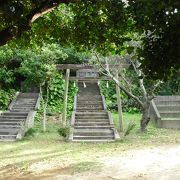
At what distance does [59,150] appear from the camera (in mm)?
12195

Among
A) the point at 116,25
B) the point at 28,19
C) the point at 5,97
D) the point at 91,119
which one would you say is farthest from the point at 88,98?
the point at 116,25

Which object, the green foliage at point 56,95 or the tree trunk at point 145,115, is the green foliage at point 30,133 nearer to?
the tree trunk at point 145,115

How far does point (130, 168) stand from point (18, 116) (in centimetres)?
1032

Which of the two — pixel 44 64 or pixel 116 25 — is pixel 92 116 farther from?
pixel 116 25

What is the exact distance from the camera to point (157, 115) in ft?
61.4

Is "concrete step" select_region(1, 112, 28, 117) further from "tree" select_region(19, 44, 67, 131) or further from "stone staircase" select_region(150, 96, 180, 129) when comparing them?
"stone staircase" select_region(150, 96, 180, 129)

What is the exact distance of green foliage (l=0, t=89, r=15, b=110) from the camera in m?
20.7

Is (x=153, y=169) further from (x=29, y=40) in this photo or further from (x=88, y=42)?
(x=29, y=40)

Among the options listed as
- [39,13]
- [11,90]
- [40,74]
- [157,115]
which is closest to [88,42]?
[39,13]

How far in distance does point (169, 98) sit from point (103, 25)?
15.9 metres

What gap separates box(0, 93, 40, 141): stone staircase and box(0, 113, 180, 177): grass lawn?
698 millimetres

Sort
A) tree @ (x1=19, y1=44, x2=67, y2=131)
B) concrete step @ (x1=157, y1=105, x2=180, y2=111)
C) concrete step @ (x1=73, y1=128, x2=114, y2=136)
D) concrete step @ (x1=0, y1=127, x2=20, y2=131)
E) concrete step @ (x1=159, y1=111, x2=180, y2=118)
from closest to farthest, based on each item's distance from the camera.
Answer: concrete step @ (x1=73, y1=128, x2=114, y2=136), concrete step @ (x1=0, y1=127, x2=20, y2=131), tree @ (x1=19, y1=44, x2=67, y2=131), concrete step @ (x1=159, y1=111, x2=180, y2=118), concrete step @ (x1=157, y1=105, x2=180, y2=111)

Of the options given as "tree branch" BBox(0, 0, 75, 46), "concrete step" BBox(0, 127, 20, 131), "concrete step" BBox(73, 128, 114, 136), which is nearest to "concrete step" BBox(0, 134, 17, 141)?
"concrete step" BBox(0, 127, 20, 131)

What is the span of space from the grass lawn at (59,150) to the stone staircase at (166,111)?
96 centimetres
